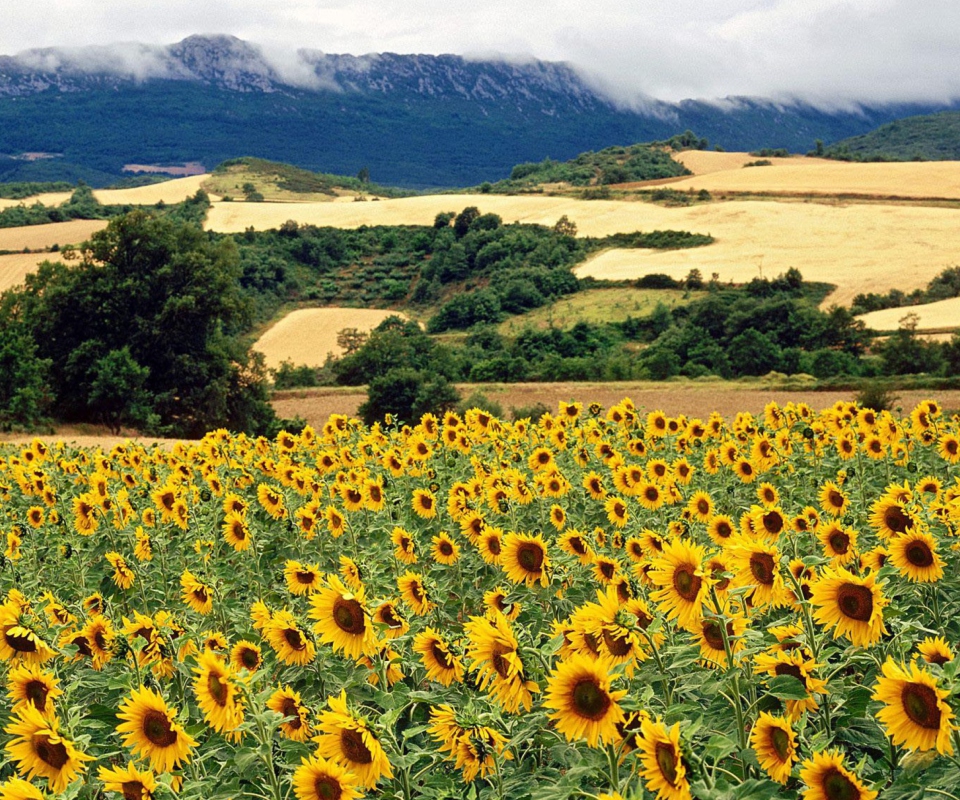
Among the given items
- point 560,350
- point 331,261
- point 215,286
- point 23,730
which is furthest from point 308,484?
point 331,261

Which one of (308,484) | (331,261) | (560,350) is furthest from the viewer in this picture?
(331,261)

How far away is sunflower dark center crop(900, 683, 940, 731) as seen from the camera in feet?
8.16

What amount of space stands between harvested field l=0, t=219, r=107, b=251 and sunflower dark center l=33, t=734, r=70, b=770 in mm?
81109

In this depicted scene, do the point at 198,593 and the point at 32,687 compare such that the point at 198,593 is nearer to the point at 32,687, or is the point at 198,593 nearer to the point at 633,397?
the point at 32,687

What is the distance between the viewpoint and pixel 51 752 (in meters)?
2.98

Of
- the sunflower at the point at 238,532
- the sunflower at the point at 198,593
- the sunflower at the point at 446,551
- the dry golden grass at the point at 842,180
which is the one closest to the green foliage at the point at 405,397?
the sunflower at the point at 238,532

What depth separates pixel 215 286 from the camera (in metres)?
35.0

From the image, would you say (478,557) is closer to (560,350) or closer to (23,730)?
(23,730)

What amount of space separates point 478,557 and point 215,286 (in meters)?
30.7

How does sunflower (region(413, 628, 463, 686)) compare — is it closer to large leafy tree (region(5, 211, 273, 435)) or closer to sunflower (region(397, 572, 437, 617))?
sunflower (region(397, 572, 437, 617))

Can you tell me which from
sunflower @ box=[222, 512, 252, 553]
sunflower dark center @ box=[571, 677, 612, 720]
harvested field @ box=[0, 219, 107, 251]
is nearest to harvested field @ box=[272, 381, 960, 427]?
sunflower @ box=[222, 512, 252, 553]

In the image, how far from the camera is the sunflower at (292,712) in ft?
11.3

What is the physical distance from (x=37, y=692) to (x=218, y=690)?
593 millimetres

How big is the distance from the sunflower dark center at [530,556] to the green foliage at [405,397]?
2685 centimetres
